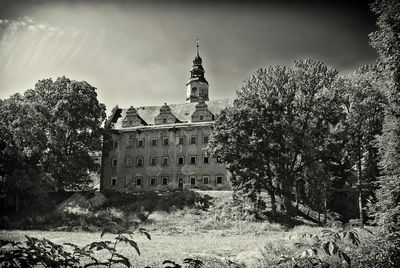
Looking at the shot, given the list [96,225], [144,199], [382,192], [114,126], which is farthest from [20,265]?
[114,126]

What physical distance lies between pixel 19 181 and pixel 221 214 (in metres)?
19.4

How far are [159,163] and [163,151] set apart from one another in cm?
172

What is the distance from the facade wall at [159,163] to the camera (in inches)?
1895

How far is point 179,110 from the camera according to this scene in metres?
53.9

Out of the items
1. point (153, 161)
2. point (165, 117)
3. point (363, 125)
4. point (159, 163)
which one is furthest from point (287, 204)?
point (165, 117)

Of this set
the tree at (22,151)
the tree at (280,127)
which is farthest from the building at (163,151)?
the tree at (280,127)

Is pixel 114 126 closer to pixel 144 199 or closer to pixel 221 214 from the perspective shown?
pixel 144 199

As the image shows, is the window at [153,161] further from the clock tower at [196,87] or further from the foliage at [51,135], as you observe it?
the clock tower at [196,87]

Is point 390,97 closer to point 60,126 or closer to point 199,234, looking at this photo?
point 199,234

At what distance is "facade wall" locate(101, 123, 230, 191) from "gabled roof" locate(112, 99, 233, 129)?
2634mm

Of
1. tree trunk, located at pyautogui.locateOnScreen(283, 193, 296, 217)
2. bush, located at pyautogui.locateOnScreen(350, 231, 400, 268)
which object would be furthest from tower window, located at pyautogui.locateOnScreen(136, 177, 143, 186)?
bush, located at pyautogui.locateOnScreen(350, 231, 400, 268)

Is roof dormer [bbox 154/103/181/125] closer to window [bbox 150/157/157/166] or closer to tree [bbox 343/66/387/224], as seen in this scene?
window [bbox 150/157/157/166]

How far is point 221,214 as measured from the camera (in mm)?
35844

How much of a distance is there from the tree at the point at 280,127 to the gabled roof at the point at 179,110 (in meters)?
15.0
